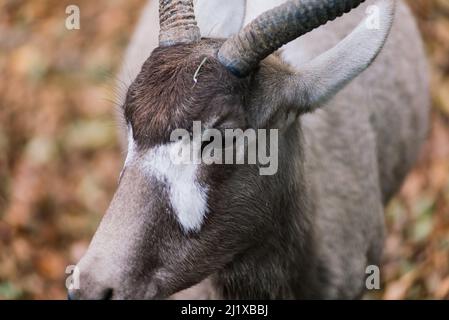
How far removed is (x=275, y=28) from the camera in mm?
3547

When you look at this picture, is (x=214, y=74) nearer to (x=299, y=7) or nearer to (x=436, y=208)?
(x=299, y=7)

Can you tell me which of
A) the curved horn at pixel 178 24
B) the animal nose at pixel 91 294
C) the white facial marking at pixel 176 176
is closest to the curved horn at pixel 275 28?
the curved horn at pixel 178 24

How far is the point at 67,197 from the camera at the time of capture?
720 cm

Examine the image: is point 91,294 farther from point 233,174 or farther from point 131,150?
point 233,174

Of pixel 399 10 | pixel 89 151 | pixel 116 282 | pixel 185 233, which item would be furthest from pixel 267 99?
pixel 89 151

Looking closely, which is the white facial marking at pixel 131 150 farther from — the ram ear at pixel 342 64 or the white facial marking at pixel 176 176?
the ram ear at pixel 342 64

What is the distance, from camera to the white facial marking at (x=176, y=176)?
3.52 metres

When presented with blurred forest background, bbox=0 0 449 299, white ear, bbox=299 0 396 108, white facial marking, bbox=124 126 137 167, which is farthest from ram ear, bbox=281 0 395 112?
blurred forest background, bbox=0 0 449 299

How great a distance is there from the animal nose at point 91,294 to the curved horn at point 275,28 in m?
1.07

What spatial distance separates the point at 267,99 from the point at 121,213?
821 mm

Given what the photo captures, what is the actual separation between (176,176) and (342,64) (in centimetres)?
88

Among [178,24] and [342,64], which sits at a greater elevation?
[178,24]

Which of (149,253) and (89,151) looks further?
(89,151)

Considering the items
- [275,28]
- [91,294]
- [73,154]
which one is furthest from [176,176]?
[73,154]
